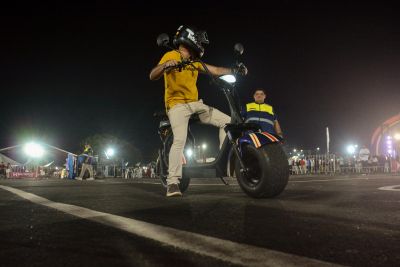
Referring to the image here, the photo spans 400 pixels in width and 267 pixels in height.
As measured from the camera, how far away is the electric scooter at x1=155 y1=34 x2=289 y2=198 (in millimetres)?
4043

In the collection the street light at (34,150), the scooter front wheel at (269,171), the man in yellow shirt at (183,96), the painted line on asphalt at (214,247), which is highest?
the street light at (34,150)

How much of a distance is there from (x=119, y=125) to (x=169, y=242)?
85785 millimetres

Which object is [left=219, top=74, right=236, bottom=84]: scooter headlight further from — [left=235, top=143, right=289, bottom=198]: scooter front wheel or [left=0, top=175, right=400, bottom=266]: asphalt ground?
[left=0, top=175, right=400, bottom=266]: asphalt ground

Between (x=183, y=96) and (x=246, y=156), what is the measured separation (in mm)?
1106

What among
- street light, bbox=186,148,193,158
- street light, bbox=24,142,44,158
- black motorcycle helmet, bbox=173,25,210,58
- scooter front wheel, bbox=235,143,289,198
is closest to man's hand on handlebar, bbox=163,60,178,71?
black motorcycle helmet, bbox=173,25,210,58

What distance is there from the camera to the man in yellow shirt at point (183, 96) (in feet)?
15.9

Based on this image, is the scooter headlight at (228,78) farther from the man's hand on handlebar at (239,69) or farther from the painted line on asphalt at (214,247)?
the painted line on asphalt at (214,247)

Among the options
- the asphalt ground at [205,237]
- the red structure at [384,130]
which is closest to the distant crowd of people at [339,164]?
the red structure at [384,130]

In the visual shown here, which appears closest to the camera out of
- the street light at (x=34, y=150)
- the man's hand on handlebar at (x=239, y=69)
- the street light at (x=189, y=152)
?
the man's hand on handlebar at (x=239, y=69)

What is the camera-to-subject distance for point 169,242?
1.77 metres

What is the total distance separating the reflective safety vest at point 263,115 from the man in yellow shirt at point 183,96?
261 cm

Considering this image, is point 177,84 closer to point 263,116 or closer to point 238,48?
point 238,48

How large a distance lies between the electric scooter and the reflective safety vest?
257 centimetres

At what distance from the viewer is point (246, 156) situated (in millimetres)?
4398
